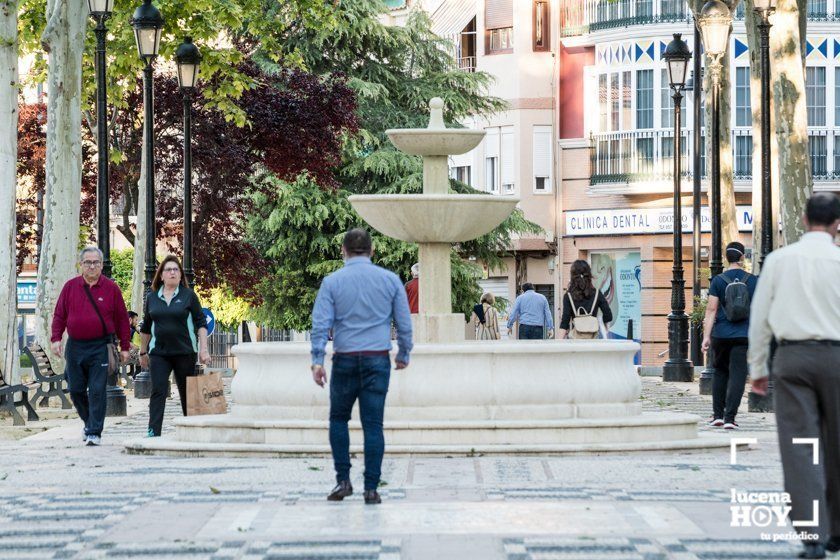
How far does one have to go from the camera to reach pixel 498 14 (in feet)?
172

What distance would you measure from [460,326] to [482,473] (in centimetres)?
458

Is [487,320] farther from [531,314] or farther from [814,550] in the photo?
[814,550]

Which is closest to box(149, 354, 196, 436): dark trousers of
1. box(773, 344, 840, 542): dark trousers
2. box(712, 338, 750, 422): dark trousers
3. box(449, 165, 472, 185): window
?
box(712, 338, 750, 422): dark trousers

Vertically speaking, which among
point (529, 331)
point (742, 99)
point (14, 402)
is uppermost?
point (742, 99)

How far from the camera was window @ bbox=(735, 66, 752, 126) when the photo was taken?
157 feet

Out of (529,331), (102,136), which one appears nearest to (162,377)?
(102,136)

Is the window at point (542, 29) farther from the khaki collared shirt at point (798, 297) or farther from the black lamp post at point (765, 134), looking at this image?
the khaki collared shirt at point (798, 297)

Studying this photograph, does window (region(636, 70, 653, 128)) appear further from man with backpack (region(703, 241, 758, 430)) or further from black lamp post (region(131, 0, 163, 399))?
man with backpack (region(703, 241, 758, 430))

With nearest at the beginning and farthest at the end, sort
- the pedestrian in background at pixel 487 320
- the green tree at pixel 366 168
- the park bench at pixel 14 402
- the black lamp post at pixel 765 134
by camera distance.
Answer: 1. the park bench at pixel 14 402
2. the black lamp post at pixel 765 134
3. the pedestrian in background at pixel 487 320
4. the green tree at pixel 366 168

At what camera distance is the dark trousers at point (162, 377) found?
57.6 ft

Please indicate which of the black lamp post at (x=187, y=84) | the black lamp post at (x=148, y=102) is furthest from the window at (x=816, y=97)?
the black lamp post at (x=148, y=102)

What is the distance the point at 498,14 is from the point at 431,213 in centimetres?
3476

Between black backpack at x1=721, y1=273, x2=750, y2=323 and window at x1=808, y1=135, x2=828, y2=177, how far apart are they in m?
29.4

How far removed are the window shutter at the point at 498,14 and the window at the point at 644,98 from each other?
5053mm
